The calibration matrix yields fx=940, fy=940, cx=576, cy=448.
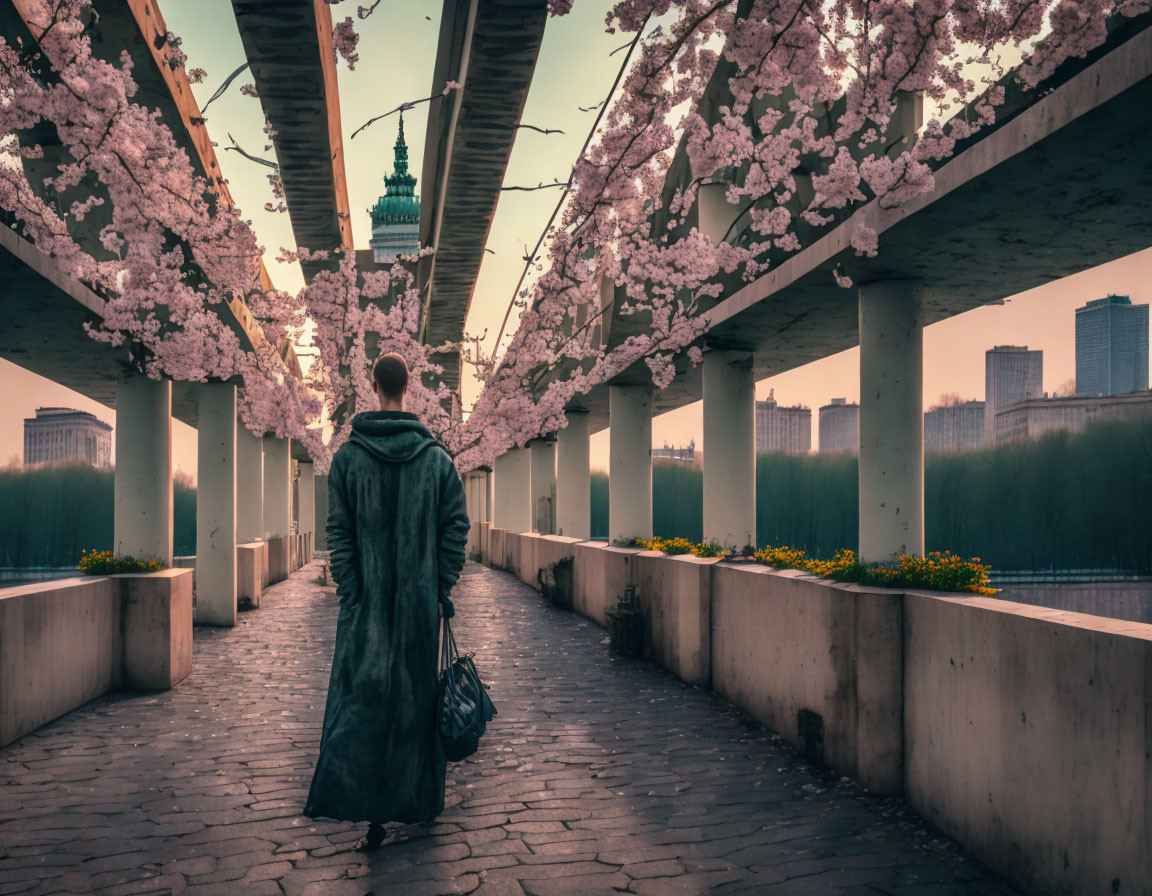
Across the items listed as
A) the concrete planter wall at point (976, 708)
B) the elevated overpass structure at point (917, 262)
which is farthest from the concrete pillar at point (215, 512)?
the concrete planter wall at point (976, 708)

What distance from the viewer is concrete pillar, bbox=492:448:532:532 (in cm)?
2745

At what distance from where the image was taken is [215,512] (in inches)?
578

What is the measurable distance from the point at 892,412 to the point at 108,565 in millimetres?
7705

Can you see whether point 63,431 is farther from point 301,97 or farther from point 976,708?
point 976,708

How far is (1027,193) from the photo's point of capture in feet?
16.3

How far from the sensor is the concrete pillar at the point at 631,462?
1392 centimetres

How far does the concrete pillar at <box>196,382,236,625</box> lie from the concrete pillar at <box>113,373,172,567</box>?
3475 millimetres

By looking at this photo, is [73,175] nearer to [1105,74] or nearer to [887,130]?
[887,130]

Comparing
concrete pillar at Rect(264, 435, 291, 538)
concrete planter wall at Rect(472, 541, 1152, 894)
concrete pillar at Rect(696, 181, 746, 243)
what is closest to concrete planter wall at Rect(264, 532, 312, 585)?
concrete pillar at Rect(264, 435, 291, 538)


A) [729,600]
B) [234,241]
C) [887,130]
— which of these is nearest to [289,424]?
[234,241]

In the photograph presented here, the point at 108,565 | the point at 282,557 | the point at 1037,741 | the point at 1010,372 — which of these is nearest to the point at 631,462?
the point at 108,565

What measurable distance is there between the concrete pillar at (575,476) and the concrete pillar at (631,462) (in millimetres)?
4883

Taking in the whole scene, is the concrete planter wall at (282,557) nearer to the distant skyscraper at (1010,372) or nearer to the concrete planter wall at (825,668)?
the concrete planter wall at (825,668)

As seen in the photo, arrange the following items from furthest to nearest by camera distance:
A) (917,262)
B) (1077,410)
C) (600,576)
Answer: (1077,410), (600,576), (917,262)
